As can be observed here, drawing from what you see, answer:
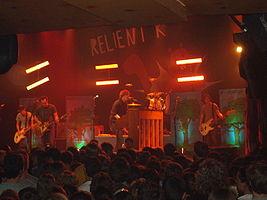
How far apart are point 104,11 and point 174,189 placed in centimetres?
230

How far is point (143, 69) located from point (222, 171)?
47.9 feet

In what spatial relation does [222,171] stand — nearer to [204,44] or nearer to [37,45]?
[204,44]

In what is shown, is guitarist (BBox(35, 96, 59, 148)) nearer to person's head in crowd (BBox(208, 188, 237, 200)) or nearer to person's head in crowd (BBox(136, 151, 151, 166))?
person's head in crowd (BBox(136, 151, 151, 166))

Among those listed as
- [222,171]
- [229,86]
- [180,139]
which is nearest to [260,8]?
[222,171]

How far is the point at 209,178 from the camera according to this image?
419 cm

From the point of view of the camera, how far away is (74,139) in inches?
659

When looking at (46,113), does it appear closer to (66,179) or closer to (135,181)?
(66,179)

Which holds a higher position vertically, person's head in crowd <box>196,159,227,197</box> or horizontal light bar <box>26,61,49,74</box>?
horizontal light bar <box>26,61,49,74</box>

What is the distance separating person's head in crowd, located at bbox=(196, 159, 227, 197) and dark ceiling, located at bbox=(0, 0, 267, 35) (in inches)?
73.2

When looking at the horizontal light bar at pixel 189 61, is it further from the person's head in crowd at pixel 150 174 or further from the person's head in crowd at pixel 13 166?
the person's head in crowd at pixel 13 166

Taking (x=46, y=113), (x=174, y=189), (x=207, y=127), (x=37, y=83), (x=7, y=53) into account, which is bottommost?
(x=174, y=189)

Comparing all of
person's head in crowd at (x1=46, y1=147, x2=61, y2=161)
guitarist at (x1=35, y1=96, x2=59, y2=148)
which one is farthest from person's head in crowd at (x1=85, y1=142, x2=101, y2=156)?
guitarist at (x1=35, y1=96, x2=59, y2=148)

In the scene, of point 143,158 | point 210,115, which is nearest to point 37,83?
point 210,115

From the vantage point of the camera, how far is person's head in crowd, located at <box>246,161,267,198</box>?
388 cm
